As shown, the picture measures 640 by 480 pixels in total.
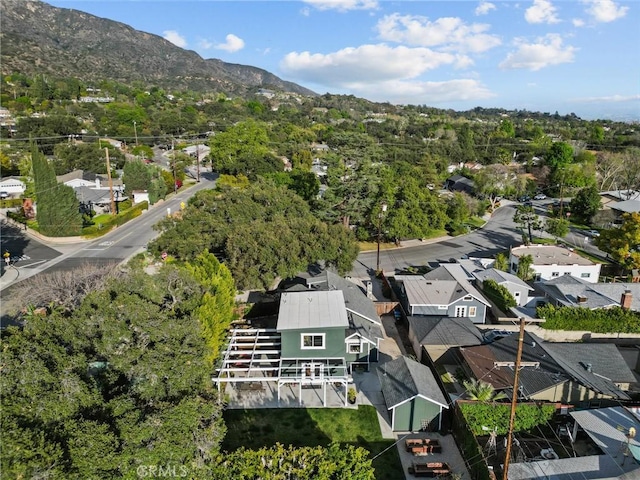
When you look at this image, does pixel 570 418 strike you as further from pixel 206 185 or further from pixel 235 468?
pixel 206 185

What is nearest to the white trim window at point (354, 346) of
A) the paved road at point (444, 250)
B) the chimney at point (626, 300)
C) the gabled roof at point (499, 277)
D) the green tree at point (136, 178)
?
the gabled roof at point (499, 277)

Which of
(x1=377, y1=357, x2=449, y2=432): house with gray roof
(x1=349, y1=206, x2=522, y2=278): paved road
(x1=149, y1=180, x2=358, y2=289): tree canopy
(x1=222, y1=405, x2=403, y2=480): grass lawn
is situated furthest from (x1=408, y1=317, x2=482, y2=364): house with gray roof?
(x1=349, y1=206, x2=522, y2=278): paved road

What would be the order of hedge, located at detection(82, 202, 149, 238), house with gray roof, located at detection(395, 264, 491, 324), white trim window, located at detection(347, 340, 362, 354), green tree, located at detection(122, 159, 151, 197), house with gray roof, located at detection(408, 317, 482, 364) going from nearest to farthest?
white trim window, located at detection(347, 340, 362, 354) → house with gray roof, located at detection(408, 317, 482, 364) → house with gray roof, located at detection(395, 264, 491, 324) → hedge, located at detection(82, 202, 149, 238) → green tree, located at detection(122, 159, 151, 197)

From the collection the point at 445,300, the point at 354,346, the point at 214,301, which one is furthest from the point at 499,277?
the point at 214,301

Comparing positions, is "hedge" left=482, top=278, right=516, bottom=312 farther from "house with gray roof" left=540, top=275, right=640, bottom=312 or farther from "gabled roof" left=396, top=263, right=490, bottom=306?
"house with gray roof" left=540, top=275, right=640, bottom=312

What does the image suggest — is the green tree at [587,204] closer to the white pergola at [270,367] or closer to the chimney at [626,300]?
the chimney at [626,300]

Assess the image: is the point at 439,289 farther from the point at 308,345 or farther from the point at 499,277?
the point at 308,345
